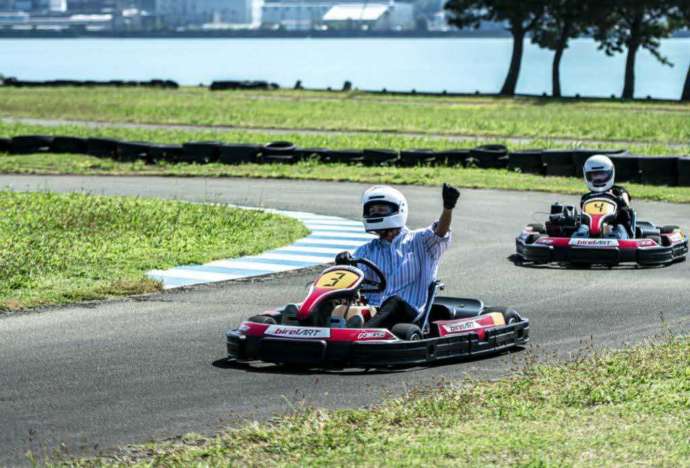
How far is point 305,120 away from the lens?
42.5 metres

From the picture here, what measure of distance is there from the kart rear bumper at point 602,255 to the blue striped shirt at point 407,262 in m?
4.75

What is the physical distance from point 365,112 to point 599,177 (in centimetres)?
3190

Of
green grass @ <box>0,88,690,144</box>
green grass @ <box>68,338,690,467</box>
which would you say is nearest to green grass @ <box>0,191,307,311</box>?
green grass @ <box>68,338,690,467</box>

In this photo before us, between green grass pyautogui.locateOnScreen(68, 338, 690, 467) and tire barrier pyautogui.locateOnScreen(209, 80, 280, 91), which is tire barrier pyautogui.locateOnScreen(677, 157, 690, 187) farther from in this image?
tire barrier pyautogui.locateOnScreen(209, 80, 280, 91)

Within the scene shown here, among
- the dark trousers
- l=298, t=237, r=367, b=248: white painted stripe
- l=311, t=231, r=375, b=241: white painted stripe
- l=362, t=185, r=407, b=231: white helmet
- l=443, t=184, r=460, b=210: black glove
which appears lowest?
l=311, t=231, r=375, b=241: white painted stripe

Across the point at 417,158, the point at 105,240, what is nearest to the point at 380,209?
the point at 105,240

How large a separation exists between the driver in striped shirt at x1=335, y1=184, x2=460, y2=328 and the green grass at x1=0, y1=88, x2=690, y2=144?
25.2 metres

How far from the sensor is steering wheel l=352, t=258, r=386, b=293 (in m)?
9.43

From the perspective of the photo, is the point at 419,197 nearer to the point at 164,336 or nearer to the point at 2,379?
the point at 164,336

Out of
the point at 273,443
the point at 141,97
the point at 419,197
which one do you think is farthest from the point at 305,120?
the point at 273,443

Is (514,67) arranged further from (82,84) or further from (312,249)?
(312,249)

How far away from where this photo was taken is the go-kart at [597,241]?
13992 mm

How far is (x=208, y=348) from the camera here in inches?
382

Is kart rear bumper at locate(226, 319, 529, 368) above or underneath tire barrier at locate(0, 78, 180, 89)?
above
